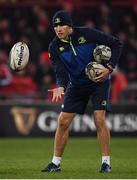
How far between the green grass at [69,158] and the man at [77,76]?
41 cm

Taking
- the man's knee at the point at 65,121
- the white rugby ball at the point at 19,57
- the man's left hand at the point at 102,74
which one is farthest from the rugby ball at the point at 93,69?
the white rugby ball at the point at 19,57

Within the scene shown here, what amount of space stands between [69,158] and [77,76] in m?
3.01

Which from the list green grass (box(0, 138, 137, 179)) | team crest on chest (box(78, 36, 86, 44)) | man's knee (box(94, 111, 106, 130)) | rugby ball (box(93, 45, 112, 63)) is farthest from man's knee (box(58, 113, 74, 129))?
team crest on chest (box(78, 36, 86, 44))

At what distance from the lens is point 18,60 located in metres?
11.2

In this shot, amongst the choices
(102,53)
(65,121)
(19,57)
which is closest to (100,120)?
(65,121)

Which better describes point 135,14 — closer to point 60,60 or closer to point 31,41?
point 31,41

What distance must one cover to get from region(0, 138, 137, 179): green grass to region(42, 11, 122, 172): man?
1.33ft

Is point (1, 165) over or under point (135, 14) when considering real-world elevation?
under

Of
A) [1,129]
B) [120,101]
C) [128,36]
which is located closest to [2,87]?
[1,129]

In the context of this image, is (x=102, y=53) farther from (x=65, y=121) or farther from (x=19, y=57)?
(x=19, y=57)

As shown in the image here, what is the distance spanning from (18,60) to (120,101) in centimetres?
855

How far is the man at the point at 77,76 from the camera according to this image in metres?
11.0

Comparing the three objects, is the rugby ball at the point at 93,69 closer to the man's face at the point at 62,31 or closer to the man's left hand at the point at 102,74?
the man's left hand at the point at 102,74

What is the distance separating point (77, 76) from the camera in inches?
440
